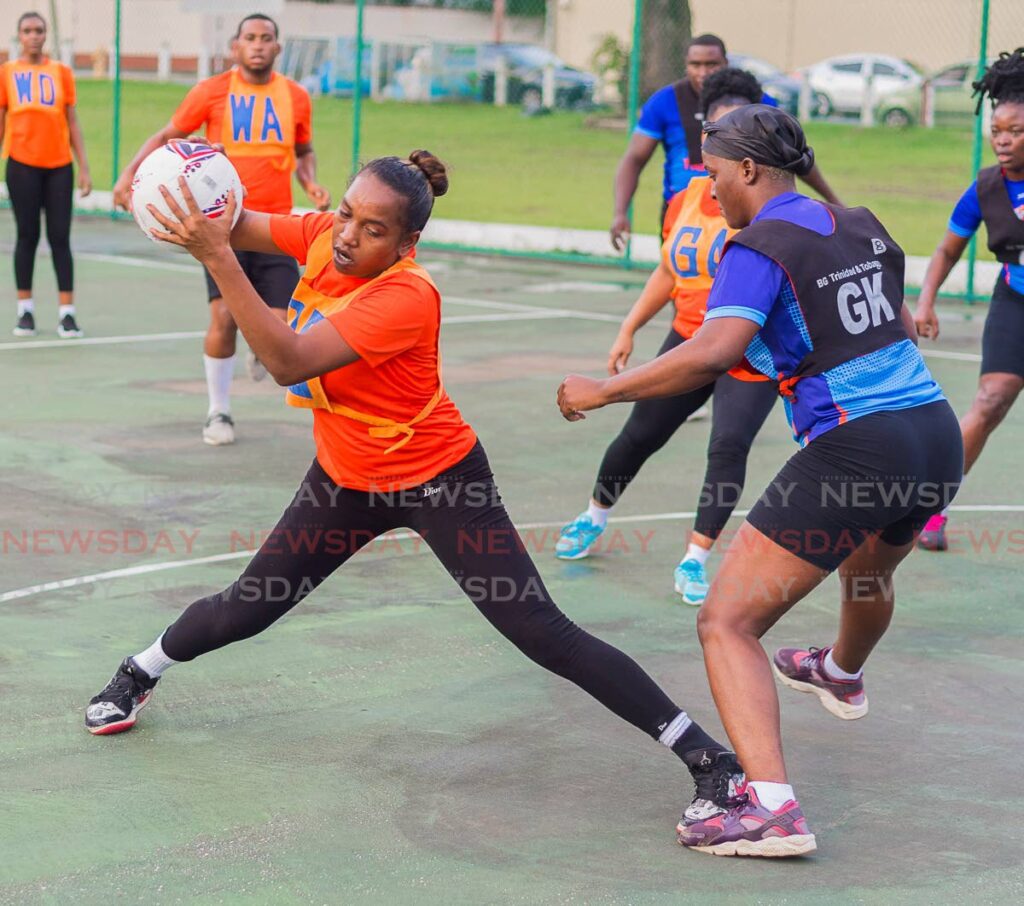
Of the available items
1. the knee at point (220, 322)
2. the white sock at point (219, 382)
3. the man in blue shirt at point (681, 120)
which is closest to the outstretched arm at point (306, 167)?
the knee at point (220, 322)

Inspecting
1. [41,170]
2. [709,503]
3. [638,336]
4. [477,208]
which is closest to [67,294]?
[41,170]

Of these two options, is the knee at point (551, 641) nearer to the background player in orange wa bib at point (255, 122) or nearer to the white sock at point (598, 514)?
the white sock at point (598, 514)

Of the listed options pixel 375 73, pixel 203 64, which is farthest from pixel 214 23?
pixel 375 73

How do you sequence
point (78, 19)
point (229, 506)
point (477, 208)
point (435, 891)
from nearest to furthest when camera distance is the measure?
point (435, 891) → point (229, 506) → point (477, 208) → point (78, 19)

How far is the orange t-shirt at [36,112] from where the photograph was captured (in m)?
13.0

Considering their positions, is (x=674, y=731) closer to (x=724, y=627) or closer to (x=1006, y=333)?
(x=724, y=627)

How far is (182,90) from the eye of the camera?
28.3m

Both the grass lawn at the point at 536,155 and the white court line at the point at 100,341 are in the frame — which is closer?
the white court line at the point at 100,341

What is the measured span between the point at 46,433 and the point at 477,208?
53.6 ft

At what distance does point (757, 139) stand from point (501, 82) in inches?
1181

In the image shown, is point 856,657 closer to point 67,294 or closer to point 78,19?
point 67,294

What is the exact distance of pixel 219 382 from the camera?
964 cm

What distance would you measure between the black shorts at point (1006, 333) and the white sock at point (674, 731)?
143 inches

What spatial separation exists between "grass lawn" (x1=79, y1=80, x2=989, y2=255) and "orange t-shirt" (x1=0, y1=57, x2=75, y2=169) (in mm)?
11389
